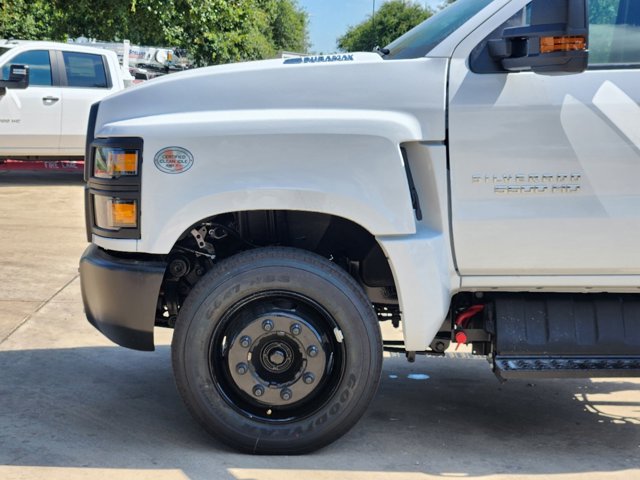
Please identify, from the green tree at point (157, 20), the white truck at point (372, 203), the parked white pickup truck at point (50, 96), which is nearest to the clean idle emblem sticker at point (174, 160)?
the white truck at point (372, 203)

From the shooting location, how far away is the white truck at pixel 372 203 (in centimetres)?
400

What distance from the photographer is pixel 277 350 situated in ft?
13.6

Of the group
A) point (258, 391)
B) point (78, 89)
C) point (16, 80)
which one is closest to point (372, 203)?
point (258, 391)

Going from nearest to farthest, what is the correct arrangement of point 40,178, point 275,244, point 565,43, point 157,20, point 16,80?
1. point 565,43
2. point 275,244
3. point 16,80
4. point 40,178
5. point 157,20

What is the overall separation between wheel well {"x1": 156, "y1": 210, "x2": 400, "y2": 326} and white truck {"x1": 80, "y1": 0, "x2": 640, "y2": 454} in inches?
5.5

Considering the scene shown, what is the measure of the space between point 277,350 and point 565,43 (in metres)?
1.74

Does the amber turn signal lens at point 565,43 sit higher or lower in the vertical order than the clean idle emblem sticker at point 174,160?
higher

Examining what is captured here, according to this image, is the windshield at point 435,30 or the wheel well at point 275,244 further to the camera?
the wheel well at point 275,244

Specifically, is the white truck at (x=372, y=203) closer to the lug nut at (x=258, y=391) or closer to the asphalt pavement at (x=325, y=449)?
the lug nut at (x=258, y=391)

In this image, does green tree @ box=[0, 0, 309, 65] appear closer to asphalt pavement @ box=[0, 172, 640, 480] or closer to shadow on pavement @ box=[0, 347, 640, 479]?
asphalt pavement @ box=[0, 172, 640, 480]

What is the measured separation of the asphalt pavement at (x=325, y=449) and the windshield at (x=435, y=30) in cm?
180

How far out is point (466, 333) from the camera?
4.40 m

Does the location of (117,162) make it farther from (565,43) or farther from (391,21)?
(391,21)

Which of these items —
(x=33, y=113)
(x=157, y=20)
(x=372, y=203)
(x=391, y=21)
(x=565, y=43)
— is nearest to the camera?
(x=565, y=43)
